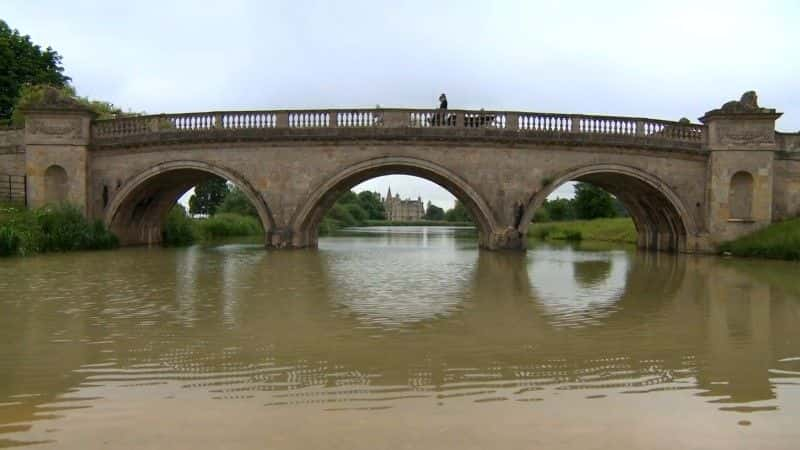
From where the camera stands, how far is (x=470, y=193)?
58.4ft

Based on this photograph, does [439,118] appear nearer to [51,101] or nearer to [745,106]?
[745,106]

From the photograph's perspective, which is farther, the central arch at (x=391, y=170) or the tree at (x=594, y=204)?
the tree at (x=594, y=204)

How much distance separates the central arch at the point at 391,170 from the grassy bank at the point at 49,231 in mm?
5647

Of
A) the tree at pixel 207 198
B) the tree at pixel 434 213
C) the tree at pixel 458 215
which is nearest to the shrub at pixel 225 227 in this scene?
the tree at pixel 207 198

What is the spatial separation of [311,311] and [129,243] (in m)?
15.4

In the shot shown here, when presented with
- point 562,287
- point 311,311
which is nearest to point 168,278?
point 311,311

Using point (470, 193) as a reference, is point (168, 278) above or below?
below

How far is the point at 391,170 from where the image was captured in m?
19.0

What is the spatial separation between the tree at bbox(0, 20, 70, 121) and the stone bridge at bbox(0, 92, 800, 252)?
12500mm

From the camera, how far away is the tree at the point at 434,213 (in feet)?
414

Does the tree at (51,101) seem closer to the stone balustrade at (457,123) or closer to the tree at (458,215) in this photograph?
the stone balustrade at (457,123)

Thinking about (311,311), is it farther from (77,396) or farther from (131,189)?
(131,189)

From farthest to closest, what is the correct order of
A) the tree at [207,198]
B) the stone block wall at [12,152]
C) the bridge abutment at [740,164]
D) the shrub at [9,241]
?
1. the tree at [207,198]
2. the stone block wall at [12,152]
3. the bridge abutment at [740,164]
4. the shrub at [9,241]

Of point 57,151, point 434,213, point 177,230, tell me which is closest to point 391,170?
point 177,230
